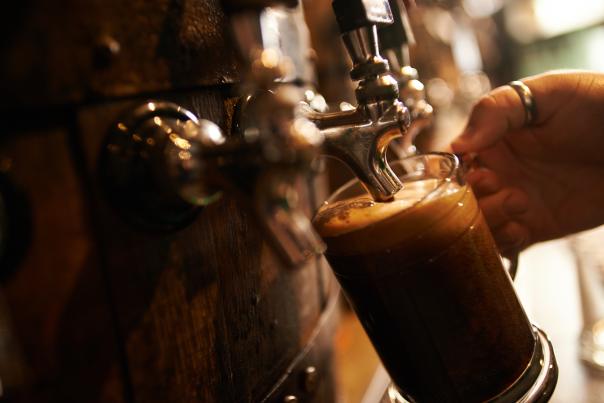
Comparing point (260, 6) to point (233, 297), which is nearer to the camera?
point (260, 6)

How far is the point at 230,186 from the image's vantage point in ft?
1.31

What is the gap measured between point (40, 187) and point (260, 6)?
26 centimetres

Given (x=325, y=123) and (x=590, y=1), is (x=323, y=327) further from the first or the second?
(x=590, y=1)

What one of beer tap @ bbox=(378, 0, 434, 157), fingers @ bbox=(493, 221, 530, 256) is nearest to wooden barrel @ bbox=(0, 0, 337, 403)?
beer tap @ bbox=(378, 0, 434, 157)

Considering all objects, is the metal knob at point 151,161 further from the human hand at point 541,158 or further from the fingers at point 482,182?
the fingers at point 482,182

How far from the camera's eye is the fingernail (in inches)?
41.9

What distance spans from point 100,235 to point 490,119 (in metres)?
0.80

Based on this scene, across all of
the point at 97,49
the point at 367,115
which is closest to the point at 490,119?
the point at 367,115

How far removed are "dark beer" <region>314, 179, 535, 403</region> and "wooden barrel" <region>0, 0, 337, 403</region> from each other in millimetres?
168

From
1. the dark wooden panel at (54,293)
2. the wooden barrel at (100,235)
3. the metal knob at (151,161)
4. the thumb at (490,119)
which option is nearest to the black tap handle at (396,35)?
the thumb at (490,119)

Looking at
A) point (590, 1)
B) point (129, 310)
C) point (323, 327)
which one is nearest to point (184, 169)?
point (129, 310)

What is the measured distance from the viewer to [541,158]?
1120mm

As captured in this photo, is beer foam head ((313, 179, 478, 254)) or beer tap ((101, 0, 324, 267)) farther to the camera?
beer foam head ((313, 179, 478, 254))

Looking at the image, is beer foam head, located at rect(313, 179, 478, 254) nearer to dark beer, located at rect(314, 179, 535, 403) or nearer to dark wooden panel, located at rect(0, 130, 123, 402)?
dark beer, located at rect(314, 179, 535, 403)
